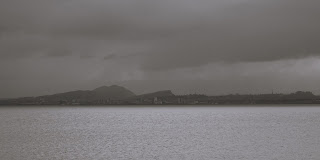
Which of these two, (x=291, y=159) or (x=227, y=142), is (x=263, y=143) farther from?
(x=291, y=159)

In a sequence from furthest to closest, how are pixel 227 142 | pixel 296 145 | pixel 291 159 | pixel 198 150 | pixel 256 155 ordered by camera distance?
pixel 227 142 < pixel 296 145 < pixel 198 150 < pixel 256 155 < pixel 291 159

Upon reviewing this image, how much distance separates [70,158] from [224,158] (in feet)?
62.2

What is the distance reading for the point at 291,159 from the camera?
4916 cm

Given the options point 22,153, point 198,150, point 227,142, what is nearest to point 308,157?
point 198,150

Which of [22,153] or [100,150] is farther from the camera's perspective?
[100,150]

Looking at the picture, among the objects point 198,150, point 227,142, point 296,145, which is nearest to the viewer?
point 198,150

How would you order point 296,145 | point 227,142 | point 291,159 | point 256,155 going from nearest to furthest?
1. point 291,159
2. point 256,155
3. point 296,145
4. point 227,142

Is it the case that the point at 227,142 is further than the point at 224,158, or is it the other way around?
the point at 227,142

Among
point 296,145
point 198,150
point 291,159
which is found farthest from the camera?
point 296,145

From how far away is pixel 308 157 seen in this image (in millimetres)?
50250

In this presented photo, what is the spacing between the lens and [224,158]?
165ft

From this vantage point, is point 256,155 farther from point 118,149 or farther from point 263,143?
point 118,149

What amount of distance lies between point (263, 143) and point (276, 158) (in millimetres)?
17551

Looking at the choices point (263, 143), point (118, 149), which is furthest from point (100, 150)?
point (263, 143)
